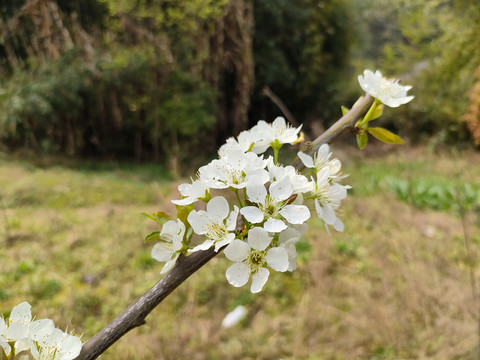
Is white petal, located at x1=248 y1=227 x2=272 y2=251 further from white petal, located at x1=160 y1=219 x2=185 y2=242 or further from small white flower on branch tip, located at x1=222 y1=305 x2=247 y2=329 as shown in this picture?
small white flower on branch tip, located at x1=222 y1=305 x2=247 y2=329

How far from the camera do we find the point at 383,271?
103 inches

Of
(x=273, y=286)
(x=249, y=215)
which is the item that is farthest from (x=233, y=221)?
(x=273, y=286)

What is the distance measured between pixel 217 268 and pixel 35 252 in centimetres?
138

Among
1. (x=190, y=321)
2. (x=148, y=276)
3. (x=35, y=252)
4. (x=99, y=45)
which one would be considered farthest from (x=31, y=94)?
(x=190, y=321)

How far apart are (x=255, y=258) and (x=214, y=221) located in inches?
3.0

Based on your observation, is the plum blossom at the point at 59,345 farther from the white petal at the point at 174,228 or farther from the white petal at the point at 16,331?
the white petal at the point at 174,228

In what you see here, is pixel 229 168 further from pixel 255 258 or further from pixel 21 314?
pixel 21 314

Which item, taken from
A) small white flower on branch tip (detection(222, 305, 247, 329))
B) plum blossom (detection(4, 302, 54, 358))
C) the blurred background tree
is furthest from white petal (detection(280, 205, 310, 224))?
the blurred background tree

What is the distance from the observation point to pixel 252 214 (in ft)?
1.30

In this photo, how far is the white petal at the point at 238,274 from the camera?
1.50 feet

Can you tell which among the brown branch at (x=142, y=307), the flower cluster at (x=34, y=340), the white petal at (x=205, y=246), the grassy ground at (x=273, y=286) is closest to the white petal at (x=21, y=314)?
the flower cluster at (x=34, y=340)

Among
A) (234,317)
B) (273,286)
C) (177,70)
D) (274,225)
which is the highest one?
(274,225)

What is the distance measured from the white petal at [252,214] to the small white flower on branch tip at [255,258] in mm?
12

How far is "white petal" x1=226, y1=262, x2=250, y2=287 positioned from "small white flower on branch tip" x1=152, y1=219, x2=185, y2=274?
0.25 ft
